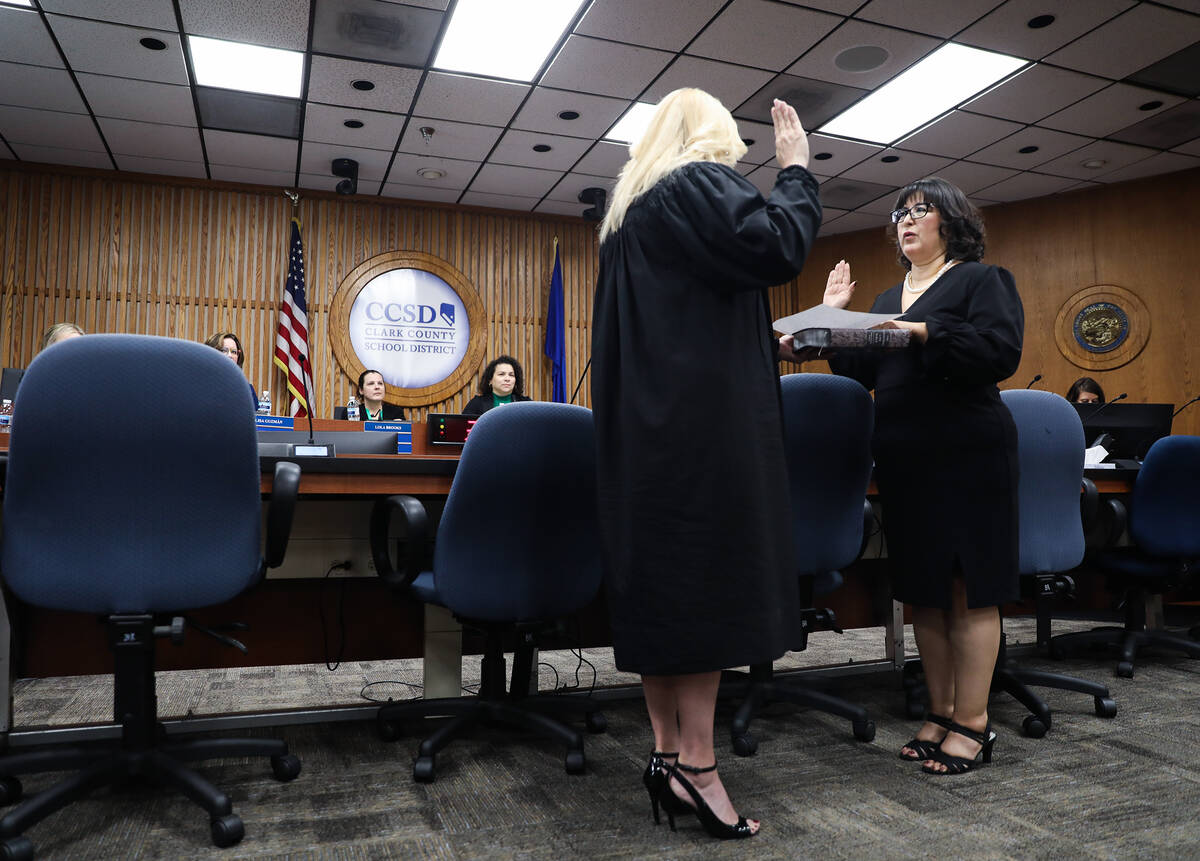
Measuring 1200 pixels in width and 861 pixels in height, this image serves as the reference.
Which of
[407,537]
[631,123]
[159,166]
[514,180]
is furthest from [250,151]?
[407,537]

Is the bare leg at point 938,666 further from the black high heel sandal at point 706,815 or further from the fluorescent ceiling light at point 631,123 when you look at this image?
the fluorescent ceiling light at point 631,123

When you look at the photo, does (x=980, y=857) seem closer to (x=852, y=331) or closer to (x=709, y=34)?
(x=852, y=331)

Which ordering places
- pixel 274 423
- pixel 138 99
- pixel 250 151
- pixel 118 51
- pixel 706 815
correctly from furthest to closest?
pixel 250 151 < pixel 138 99 < pixel 118 51 < pixel 274 423 < pixel 706 815

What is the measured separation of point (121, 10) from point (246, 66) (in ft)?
2.38

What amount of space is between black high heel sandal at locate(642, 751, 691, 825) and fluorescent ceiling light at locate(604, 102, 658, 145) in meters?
4.60

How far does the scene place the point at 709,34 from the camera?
4520mm

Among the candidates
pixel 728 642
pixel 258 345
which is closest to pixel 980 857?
pixel 728 642

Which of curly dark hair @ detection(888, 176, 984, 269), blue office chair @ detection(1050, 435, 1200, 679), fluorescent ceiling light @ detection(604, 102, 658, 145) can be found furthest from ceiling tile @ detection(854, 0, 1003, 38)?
curly dark hair @ detection(888, 176, 984, 269)

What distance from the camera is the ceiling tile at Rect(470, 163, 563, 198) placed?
6.50 metres

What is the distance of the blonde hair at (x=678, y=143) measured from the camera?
1583 millimetres

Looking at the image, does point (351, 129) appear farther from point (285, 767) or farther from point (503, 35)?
point (285, 767)

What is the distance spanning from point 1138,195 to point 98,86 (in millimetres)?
7395

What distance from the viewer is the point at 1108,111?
534cm

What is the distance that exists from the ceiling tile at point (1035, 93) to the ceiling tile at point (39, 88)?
→ 555 centimetres
